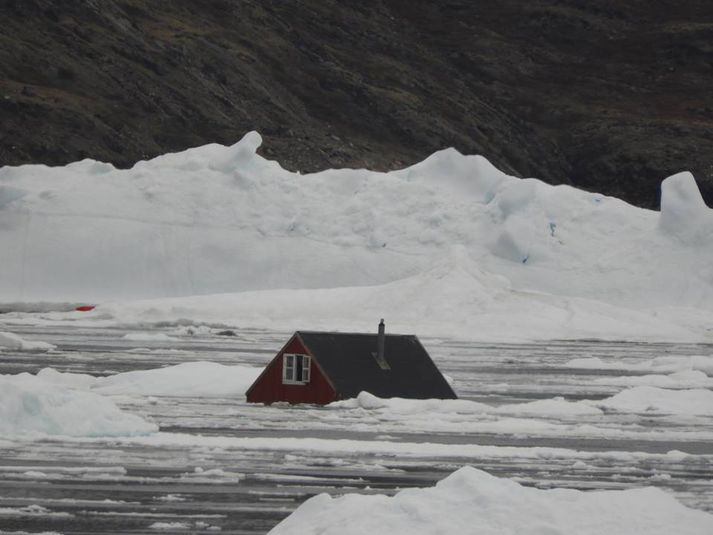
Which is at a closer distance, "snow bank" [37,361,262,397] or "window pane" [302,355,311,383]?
"window pane" [302,355,311,383]

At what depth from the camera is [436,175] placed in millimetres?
54125

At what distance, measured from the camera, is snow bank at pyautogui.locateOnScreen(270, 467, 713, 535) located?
37.1 ft

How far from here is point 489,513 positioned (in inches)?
453

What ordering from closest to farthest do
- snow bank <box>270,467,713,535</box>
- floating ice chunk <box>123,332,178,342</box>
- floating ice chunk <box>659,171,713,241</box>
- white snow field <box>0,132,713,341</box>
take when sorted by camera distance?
1. snow bank <box>270,467,713,535</box>
2. floating ice chunk <box>123,332,178,342</box>
3. white snow field <box>0,132,713,341</box>
4. floating ice chunk <box>659,171,713,241</box>

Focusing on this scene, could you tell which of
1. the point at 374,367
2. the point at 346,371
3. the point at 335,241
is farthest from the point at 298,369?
the point at 335,241

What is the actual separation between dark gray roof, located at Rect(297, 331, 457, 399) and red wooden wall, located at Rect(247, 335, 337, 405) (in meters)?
0.16

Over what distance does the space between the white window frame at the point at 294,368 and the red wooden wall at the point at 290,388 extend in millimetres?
57

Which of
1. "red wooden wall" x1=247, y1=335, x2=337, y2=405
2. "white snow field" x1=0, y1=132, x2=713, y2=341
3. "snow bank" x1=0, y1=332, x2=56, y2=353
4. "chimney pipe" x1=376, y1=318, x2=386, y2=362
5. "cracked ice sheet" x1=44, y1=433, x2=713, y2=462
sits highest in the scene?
"white snow field" x1=0, y1=132, x2=713, y2=341

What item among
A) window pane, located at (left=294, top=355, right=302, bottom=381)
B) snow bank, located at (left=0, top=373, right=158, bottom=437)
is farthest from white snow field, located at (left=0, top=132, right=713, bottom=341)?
snow bank, located at (left=0, top=373, right=158, bottom=437)

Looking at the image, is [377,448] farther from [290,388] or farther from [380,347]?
[290,388]

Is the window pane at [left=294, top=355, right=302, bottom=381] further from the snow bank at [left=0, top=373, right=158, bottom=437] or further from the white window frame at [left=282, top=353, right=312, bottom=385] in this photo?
the snow bank at [left=0, top=373, right=158, bottom=437]

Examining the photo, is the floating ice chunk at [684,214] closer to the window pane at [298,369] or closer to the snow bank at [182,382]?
the snow bank at [182,382]

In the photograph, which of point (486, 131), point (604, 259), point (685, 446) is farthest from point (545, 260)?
point (486, 131)

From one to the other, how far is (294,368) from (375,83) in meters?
77.6
